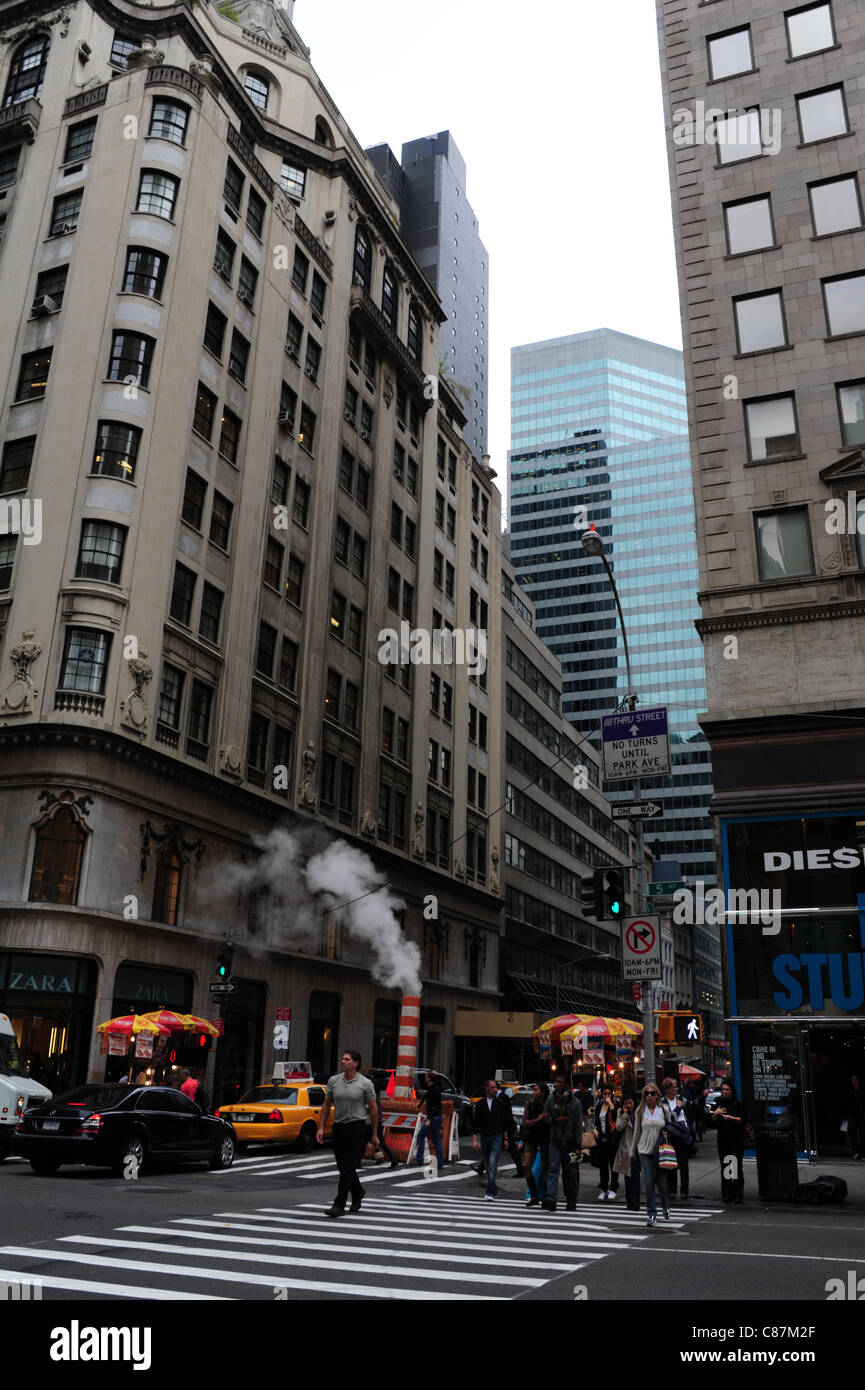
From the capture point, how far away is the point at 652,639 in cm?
15612

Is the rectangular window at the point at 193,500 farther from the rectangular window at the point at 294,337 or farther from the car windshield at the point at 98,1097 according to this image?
the car windshield at the point at 98,1097

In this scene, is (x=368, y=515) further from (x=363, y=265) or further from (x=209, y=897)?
(x=209, y=897)

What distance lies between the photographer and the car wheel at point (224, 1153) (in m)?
19.7

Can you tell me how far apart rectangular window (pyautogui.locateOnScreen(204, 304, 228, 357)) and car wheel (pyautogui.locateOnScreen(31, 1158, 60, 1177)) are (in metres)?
28.6

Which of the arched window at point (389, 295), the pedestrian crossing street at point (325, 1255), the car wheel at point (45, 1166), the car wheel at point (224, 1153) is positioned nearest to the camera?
the pedestrian crossing street at point (325, 1255)

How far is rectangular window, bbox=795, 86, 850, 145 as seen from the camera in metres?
28.5

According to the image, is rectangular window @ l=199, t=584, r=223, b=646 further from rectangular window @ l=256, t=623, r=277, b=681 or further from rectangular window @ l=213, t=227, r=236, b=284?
rectangular window @ l=213, t=227, r=236, b=284

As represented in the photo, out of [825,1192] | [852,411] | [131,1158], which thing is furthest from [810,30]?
[131,1158]

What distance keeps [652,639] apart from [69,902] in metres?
135

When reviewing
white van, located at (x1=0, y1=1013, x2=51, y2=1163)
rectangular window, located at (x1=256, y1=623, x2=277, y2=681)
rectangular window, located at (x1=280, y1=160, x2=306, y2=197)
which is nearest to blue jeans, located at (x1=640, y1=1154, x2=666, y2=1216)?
white van, located at (x1=0, y1=1013, x2=51, y2=1163)

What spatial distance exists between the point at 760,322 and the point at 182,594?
19386 mm

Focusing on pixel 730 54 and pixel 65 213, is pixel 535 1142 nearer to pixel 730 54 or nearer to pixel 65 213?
pixel 730 54

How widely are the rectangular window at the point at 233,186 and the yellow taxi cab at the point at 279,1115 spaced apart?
105 feet

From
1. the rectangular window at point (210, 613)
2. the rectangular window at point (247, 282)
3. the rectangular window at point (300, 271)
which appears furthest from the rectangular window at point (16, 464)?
the rectangular window at point (300, 271)
